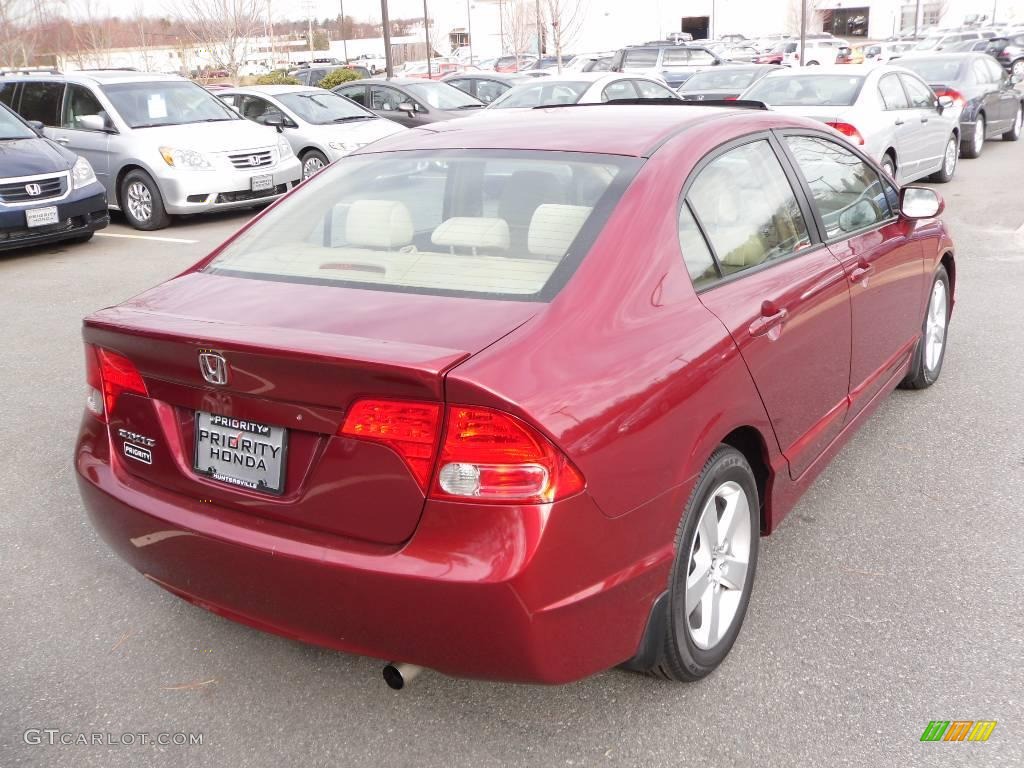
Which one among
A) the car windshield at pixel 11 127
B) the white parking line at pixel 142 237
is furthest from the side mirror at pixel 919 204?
the car windshield at pixel 11 127

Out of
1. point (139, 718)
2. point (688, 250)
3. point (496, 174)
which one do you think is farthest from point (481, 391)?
point (139, 718)

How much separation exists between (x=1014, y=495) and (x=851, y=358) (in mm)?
931

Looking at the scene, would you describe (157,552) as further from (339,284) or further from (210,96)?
(210,96)

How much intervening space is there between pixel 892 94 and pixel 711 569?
10063 mm

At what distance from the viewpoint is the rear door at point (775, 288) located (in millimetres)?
2962

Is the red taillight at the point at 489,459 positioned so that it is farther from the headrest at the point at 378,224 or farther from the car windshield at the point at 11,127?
the car windshield at the point at 11,127

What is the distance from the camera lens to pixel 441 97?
54.6ft

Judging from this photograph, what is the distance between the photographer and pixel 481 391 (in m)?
2.18

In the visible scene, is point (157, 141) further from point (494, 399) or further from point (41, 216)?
point (494, 399)

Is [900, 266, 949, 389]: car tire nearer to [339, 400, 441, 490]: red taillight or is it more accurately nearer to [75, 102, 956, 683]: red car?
[75, 102, 956, 683]: red car

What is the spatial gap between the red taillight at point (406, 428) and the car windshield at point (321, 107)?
12.6m

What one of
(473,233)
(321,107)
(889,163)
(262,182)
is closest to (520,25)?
(321,107)

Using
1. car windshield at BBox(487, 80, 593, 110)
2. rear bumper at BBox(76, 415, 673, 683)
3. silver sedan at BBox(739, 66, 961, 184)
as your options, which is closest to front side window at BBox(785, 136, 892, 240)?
rear bumper at BBox(76, 415, 673, 683)

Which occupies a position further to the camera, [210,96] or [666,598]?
[210,96]
